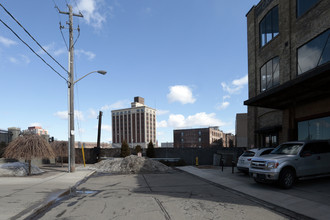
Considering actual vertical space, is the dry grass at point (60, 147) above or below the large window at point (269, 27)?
below

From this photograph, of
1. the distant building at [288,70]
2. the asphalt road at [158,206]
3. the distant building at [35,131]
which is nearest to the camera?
the asphalt road at [158,206]

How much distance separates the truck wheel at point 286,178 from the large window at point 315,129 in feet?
18.4

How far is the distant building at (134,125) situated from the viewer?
506ft

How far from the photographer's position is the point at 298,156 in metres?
10.6

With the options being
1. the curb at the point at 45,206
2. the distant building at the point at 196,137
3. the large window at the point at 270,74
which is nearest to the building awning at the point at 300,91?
the large window at the point at 270,74

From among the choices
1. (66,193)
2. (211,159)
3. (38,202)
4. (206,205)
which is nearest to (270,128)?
(211,159)

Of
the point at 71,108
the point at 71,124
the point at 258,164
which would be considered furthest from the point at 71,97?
the point at 258,164

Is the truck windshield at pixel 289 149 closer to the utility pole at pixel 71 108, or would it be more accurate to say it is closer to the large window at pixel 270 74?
the large window at pixel 270 74

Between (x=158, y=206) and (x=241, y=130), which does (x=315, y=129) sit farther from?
(x=241, y=130)

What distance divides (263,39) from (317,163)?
44.6ft

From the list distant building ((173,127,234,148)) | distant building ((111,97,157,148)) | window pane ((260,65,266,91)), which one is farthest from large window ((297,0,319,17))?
distant building ((111,97,157,148))

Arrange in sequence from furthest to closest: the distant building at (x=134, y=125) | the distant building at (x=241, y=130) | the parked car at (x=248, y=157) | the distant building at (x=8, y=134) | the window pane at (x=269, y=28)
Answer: the distant building at (x=134, y=125) → the distant building at (x=241, y=130) → the distant building at (x=8, y=134) → the window pane at (x=269, y=28) → the parked car at (x=248, y=157)

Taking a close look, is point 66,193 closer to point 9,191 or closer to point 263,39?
point 9,191

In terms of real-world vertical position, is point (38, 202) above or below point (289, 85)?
below
